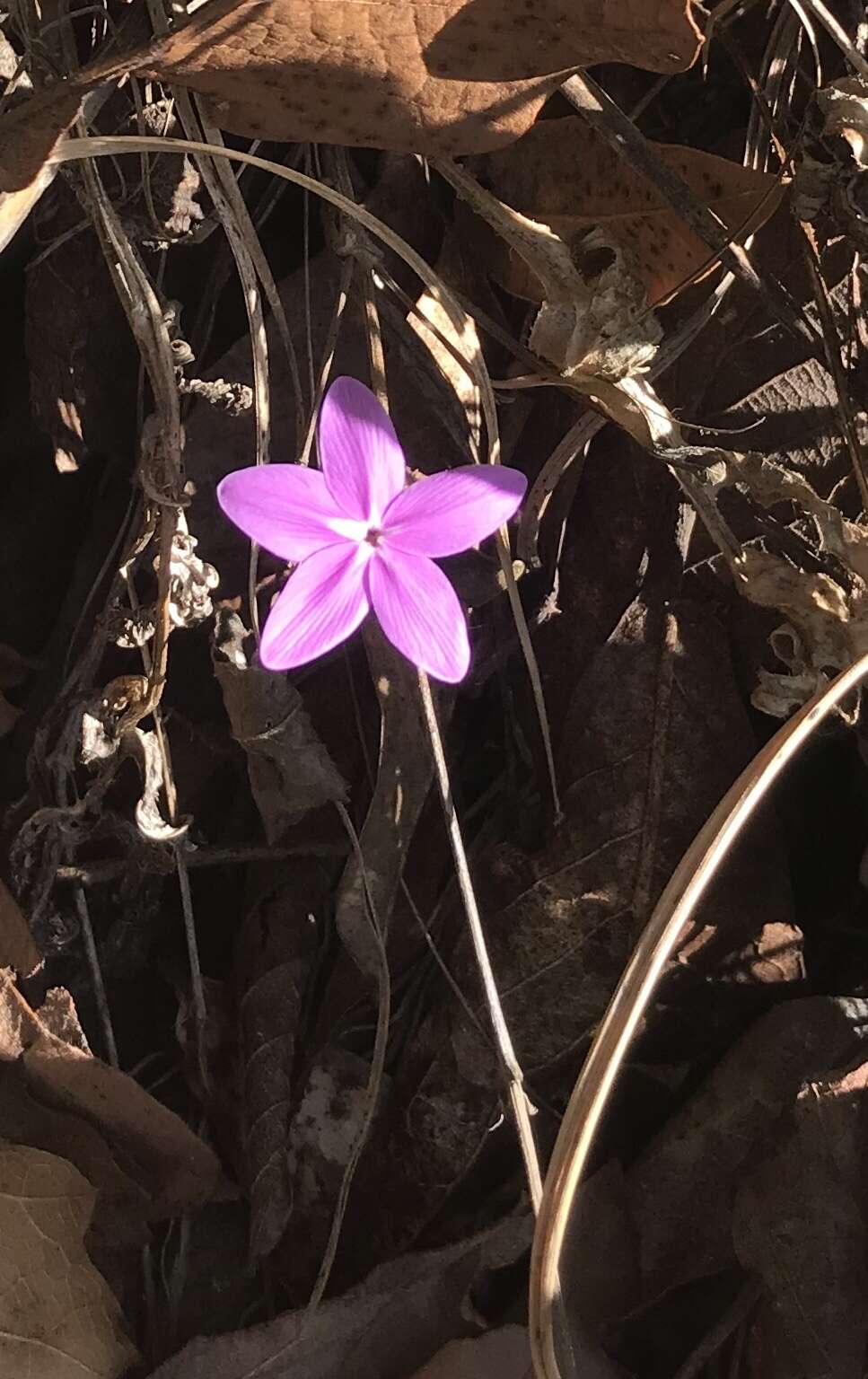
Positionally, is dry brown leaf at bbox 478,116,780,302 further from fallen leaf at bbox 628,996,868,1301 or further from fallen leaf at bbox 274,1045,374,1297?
fallen leaf at bbox 274,1045,374,1297

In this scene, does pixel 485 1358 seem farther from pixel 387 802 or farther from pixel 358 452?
pixel 358 452

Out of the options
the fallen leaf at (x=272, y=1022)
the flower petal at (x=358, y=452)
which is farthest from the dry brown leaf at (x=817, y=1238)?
the flower petal at (x=358, y=452)

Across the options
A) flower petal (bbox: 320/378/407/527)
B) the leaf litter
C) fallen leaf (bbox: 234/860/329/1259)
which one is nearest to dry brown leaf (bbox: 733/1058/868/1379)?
the leaf litter

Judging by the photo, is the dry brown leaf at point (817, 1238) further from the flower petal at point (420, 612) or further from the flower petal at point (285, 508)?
the flower petal at point (285, 508)

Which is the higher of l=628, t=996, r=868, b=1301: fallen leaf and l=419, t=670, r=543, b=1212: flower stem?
l=419, t=670, r=543, b=1212: flower stem

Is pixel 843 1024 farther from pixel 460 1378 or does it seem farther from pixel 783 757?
pixel 460 1378

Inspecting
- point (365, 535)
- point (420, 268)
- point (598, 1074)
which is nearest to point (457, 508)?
point (365, 535)
